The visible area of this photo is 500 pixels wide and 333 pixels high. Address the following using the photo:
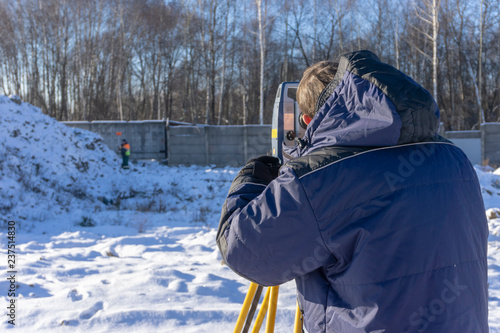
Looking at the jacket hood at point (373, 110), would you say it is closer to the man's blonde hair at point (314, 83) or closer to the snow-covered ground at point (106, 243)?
the man's blonde hair at point (314, 83)

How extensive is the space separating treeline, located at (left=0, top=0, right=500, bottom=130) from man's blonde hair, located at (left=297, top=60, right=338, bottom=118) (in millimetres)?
21065

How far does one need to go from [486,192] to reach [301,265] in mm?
8120

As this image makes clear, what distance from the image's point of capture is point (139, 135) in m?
18.4

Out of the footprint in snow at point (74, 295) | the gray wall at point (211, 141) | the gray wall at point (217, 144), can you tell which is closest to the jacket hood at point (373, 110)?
the footprint in snow at point (74, 295)

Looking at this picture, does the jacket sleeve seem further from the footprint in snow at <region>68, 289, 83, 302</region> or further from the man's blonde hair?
the footprint in snow at <region>68, 289, 83, 302</region>

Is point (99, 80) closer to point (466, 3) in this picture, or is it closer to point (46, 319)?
point (466, 3)

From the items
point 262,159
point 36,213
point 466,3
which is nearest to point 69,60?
point 36,213

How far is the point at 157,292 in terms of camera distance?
3.26 metres

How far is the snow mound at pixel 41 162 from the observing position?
7.86m

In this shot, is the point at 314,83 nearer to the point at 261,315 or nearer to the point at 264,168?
the point at 264,168

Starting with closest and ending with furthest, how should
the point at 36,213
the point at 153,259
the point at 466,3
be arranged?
1. the point at 153,259
2. the point at 36,213
3. the point at 466,3

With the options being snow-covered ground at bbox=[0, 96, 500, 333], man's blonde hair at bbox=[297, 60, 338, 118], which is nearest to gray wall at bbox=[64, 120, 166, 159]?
snow-covered ground at bbox=[0, 96, 500, 333]

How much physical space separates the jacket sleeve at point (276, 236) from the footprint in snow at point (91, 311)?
6.76 feet

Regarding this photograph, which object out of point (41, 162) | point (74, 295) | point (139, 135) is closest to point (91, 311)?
point (74, 295)
